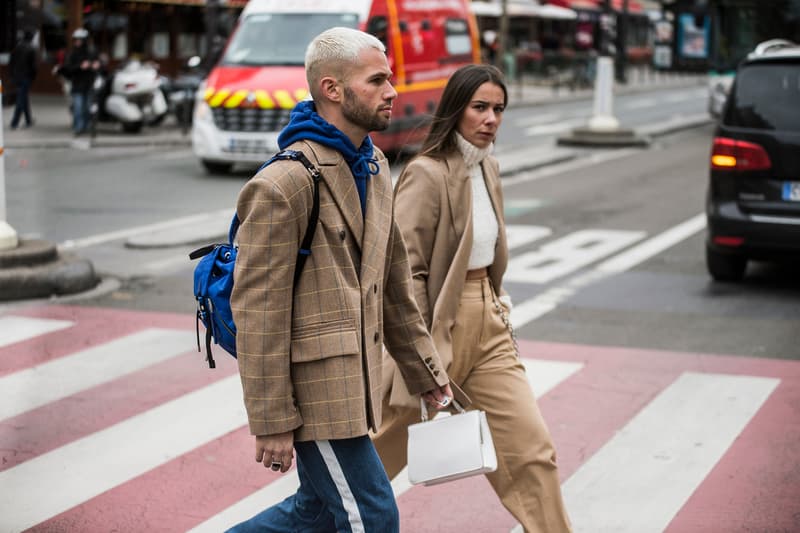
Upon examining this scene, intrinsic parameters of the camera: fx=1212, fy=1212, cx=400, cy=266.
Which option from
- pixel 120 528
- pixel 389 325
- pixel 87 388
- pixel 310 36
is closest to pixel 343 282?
pixel 389 325

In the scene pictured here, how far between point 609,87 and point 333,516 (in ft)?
60.4

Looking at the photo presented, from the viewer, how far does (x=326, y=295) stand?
314 cm

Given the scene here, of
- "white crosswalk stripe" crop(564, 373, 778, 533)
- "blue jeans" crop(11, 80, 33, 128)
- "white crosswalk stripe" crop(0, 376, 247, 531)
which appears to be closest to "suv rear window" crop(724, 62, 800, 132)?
"white crosswalk stripe" crop(564, 373, 778, 533)

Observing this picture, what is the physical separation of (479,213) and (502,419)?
0.73 m

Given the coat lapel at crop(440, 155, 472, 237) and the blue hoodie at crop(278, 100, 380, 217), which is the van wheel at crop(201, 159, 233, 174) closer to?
the coat lapel at crop(440, 155, 472, 237)

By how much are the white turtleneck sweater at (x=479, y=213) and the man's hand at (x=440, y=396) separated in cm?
65

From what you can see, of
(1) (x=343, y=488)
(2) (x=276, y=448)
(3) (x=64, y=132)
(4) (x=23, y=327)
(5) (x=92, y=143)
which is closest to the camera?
(2) (x=276, y=448)

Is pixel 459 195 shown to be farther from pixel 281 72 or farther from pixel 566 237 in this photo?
pixel 281 72

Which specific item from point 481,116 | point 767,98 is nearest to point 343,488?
point 481,116

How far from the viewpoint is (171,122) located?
2566 cm

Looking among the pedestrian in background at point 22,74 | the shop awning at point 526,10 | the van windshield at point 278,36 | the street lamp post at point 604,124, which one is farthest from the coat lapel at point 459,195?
the shop awning at point 526,10

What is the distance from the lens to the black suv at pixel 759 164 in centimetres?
882

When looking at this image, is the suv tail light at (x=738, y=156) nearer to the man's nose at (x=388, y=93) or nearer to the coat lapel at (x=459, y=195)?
the coat lapel at (x=459, y=195)

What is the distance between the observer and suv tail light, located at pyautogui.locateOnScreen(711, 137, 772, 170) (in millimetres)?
8883
